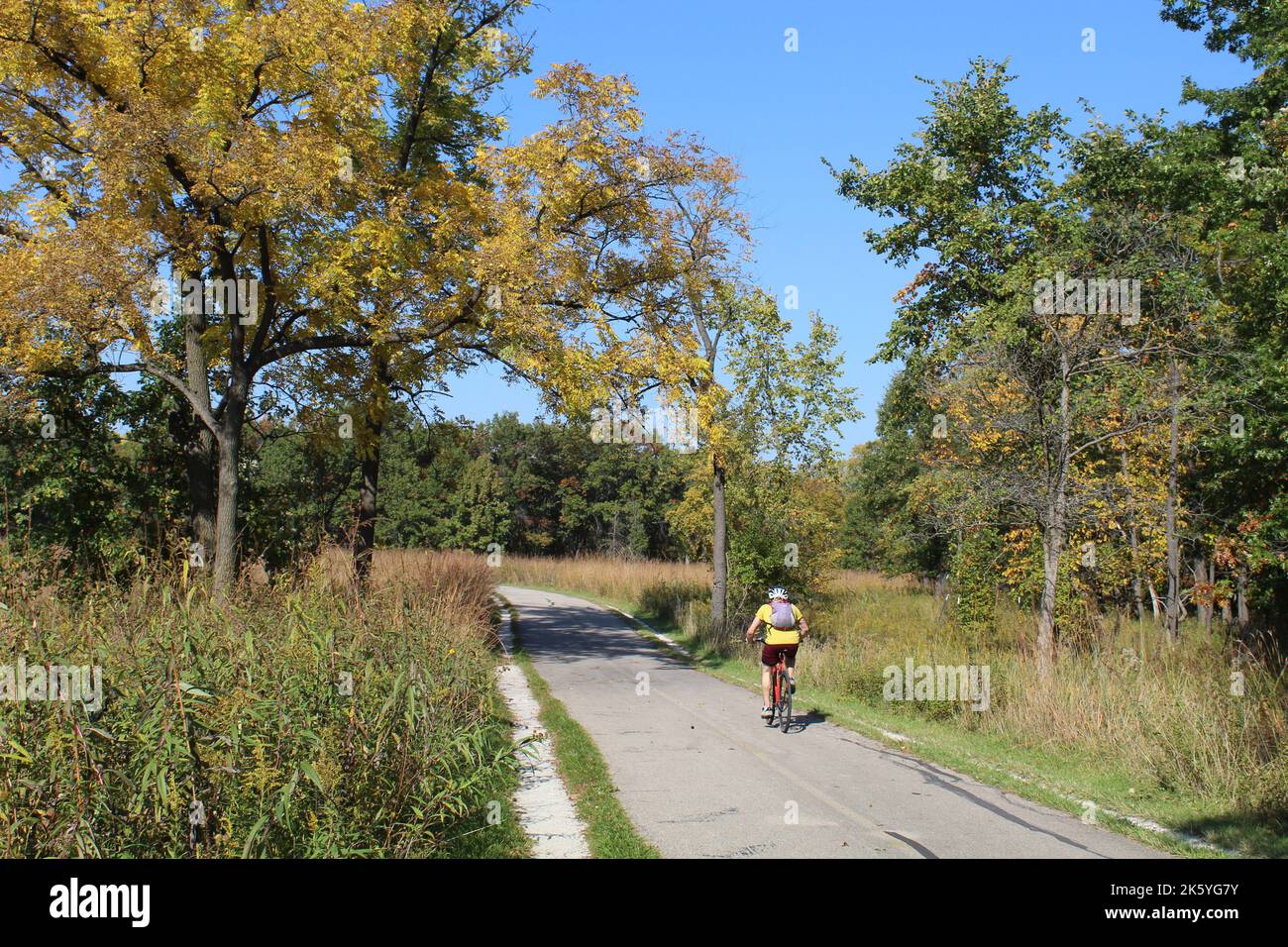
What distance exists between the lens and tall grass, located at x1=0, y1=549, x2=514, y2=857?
16.4 feet

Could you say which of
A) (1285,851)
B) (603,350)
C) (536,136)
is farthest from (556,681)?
(1285,851)

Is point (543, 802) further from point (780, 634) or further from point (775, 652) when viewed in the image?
point (780, 634)

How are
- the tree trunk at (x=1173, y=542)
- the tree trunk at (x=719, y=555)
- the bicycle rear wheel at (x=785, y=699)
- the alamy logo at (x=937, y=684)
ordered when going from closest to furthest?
the bicycle rear wheel at (x=785, y=699) → the alamy logo at (x=937, y=684) → the tree trunk at (x=1173, y=542) → the tree trunk at (x=719, y=555)

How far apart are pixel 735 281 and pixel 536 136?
667cm

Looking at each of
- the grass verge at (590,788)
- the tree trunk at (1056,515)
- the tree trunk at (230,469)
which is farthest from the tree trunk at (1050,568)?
the tree trunk at (230,469)

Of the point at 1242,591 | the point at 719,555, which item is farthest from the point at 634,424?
the point at 1242,591

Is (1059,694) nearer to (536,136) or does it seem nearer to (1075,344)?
(1075,344)

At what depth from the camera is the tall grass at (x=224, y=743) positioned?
16.4 ft

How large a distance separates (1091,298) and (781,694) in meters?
9.26

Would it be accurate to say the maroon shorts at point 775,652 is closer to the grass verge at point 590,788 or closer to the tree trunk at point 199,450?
the grass verge at point 590,788

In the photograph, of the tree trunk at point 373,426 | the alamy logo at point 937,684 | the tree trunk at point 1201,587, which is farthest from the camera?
the tree trunk at point 1201,587

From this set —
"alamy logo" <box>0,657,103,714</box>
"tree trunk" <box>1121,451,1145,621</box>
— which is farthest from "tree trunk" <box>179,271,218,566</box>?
"tree trunk" <box>1121,451,1145,621</box>

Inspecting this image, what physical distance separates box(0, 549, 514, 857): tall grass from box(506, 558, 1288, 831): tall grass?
704 cm
